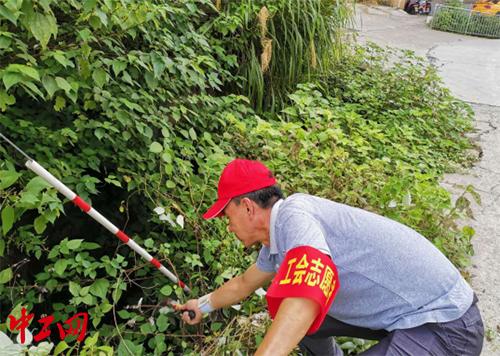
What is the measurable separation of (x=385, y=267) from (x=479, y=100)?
265 inches

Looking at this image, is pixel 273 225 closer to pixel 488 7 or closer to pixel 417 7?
pixel 488 7

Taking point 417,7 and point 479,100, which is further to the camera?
point 417,7

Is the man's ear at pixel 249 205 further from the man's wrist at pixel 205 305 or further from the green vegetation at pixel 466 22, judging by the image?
the green vegetation at pixel 466 22

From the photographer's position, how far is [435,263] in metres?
1.83

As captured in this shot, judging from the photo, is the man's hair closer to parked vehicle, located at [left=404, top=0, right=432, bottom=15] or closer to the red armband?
the red armband

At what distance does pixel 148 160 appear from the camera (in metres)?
3.10

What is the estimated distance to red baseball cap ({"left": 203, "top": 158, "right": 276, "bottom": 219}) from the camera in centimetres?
181

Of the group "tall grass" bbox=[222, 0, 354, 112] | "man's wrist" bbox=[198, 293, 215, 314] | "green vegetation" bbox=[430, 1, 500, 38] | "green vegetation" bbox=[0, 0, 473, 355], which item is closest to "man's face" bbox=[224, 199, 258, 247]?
"man's wrist" bbox=[198, 293, 215, 314]

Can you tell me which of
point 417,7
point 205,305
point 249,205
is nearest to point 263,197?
point 249,205

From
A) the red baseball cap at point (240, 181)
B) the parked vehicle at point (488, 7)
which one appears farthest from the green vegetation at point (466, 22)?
the red baseball cap at point (240, 181)

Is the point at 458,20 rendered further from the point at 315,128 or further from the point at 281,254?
the point at 281,254

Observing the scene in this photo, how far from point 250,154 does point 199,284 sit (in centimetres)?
126

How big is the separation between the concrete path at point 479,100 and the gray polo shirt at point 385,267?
1.15 m

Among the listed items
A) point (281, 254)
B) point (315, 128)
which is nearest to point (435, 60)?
point (315, 128)
